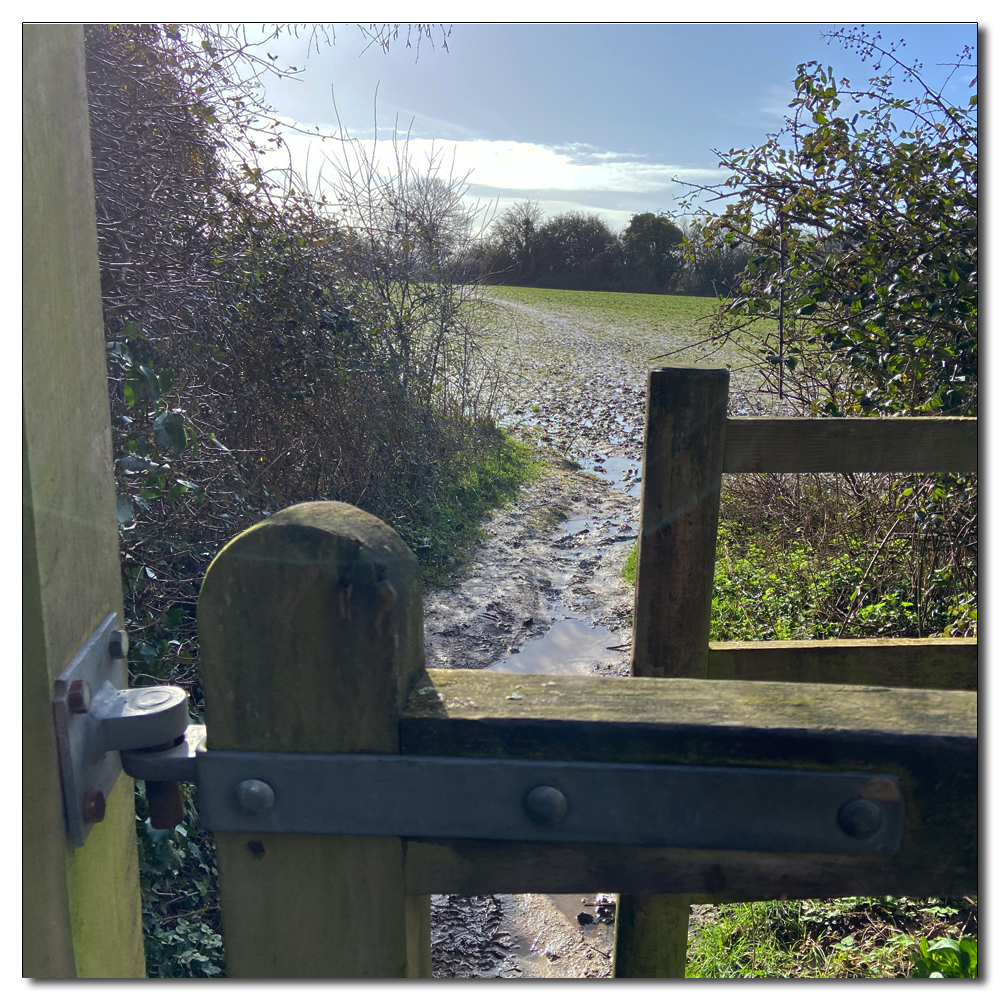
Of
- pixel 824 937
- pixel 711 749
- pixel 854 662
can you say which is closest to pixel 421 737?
pixel 711 749

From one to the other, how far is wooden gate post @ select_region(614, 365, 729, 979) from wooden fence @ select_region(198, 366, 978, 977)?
1.04m

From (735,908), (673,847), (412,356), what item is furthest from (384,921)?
(412,356)

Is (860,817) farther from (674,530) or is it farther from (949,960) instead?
(949,960)

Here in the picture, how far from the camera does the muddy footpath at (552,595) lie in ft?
8.90

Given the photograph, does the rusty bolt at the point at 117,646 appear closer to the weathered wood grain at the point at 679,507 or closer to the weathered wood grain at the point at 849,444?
the weathered wood grain at the point at 679,507

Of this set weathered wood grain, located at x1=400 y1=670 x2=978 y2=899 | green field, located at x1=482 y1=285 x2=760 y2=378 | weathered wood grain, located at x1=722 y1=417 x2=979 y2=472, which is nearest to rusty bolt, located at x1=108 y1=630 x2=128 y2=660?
weathered wood grain, located at x1=400 y1=670 x2=978 y2=899

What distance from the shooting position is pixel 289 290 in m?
4.29

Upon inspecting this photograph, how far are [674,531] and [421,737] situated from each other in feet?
3.83

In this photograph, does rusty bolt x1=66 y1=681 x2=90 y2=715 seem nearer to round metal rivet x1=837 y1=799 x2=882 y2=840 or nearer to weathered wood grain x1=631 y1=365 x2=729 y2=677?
round metal rivet x1=837 y1=799 x2=882 y2=840

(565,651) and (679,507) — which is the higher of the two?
(679,507)

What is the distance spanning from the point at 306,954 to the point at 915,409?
147 inches

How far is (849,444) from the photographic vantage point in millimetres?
1869

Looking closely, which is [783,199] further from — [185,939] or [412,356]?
[185,939]

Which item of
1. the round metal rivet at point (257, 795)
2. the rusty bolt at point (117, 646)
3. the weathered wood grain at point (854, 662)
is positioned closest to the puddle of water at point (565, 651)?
the weathered wood grain at point (854, 662)
